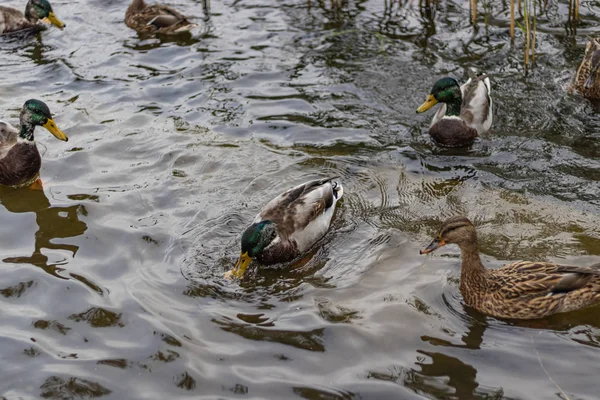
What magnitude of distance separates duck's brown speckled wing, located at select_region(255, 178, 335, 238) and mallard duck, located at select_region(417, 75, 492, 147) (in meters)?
2.09

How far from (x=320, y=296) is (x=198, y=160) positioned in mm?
2667

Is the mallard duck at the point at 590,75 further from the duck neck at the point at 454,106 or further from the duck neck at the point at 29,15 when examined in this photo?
the duck neck at the point at 29,15

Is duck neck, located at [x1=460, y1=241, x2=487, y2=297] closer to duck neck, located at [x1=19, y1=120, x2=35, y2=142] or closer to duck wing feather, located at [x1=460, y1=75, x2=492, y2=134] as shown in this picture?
duck wing feather, located at [x1=460, y1=75, x2=492, y2=134]

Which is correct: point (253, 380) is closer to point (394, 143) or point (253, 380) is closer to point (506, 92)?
point (394, 143)

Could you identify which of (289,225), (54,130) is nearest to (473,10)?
(289,225)

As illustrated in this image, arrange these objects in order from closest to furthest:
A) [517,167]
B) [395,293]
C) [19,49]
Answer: [395,293] < [517,167] < [19,49]

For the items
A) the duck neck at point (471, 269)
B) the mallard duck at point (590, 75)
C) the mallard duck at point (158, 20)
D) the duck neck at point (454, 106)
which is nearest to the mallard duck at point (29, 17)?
the mallard duck at point (158, 20)

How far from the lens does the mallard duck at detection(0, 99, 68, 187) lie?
742cm

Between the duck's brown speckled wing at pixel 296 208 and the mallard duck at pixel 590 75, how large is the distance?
381cm

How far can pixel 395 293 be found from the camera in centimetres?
558

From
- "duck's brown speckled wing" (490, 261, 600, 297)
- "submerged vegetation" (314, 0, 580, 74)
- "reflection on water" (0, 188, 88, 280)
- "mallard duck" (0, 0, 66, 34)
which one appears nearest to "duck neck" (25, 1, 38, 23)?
"mallard duck" (0, 0, 66, 34)

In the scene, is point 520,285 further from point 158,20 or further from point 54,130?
point 158,20

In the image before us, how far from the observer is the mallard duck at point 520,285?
16.8 ft

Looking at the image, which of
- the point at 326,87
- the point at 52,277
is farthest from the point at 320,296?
the point at 326,87
